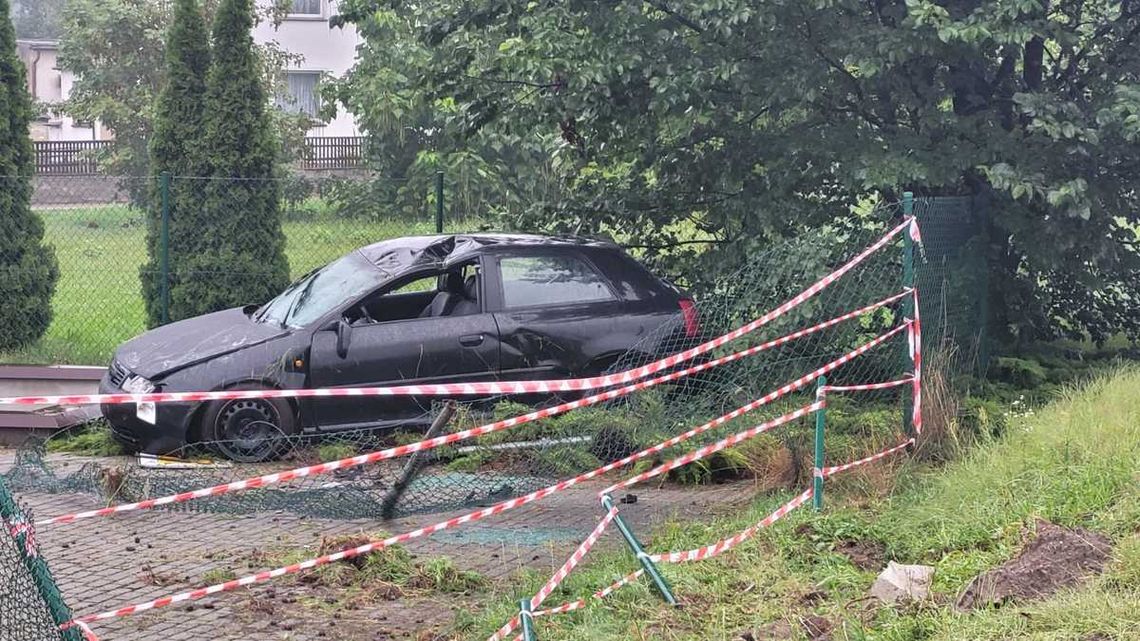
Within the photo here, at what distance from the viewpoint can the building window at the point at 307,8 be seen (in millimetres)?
32438

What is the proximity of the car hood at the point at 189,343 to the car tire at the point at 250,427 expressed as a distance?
1.17 feet

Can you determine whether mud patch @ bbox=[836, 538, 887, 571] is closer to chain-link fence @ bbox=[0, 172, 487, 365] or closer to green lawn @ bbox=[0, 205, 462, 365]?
chain-link fence @ bbox=[0, 172, 487, 365]

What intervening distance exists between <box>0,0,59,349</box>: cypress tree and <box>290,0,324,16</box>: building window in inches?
777

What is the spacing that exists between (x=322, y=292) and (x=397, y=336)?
3.00ft

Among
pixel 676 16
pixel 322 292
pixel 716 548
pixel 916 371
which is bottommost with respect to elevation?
pixel 716 548

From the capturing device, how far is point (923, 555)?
18.8 ft

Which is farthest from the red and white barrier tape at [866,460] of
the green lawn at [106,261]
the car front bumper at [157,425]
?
the green lawn at [106,261]

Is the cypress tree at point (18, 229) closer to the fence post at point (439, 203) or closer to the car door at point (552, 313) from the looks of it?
the fence post at point (439, 203)

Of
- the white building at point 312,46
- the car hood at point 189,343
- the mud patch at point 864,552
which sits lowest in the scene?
the mud patch at point 864,552

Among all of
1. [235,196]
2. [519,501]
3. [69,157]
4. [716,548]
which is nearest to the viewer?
[519,501]

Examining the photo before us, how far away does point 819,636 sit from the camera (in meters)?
4.96

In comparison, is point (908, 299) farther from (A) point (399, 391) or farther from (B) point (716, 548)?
(A) point (399, 391)

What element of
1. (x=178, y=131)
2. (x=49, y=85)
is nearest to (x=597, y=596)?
(x=178, y=131)

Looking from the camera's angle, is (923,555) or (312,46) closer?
(923,555)
